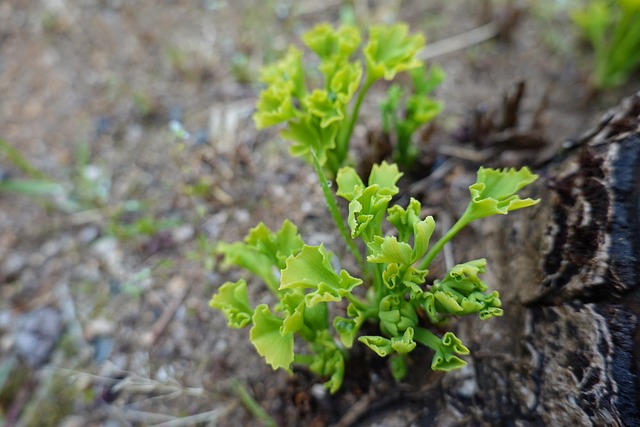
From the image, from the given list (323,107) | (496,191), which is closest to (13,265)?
(323,107)

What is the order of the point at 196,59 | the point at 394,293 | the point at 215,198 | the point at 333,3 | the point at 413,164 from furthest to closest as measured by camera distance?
the point at 333,3 < the point at 196,59 < the point at 215,198 < the point at 413,164 < the point at 394,293

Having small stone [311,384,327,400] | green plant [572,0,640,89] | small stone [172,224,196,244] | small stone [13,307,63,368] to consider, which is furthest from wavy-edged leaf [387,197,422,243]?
small stone [13,307,63,368]

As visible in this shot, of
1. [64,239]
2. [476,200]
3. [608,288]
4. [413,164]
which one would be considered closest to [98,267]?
[64,239]

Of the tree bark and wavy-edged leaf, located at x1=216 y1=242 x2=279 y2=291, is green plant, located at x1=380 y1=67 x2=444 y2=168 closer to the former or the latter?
the tree bark

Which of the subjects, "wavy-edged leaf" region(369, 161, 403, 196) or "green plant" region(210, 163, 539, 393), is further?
"wavy-edged leaf" region(369, 161, 403, 196)

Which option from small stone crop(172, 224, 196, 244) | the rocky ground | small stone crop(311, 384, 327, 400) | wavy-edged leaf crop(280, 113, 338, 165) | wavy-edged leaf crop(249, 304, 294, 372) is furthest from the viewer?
small stone crop(172, 224, 196, 244)

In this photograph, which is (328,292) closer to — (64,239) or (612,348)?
(612,348)

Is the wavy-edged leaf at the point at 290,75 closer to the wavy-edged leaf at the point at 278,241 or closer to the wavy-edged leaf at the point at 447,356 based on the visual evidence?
the wavy-edged leaf at the point at 278,241

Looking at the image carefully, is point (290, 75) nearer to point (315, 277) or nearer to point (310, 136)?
point (310, 136)
